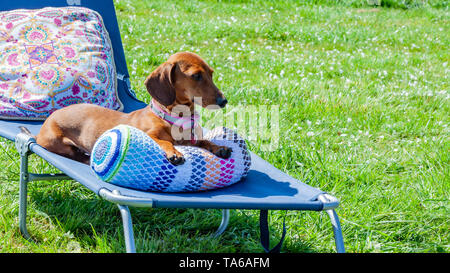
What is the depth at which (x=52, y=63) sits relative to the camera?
3467 mm

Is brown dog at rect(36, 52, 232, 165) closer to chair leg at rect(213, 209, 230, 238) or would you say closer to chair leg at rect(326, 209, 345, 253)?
chair leg at rect(213, 209, 230, 238)

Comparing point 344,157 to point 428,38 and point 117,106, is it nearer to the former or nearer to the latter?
point 117,106

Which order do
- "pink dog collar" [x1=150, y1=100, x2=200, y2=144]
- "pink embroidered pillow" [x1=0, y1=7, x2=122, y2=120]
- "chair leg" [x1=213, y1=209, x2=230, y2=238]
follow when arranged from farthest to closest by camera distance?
"pink embroidered pillow" [x1=0, y1=7, x2=122, y2=120], "chair leg" [x1=213, y1=209, x2=230, y2=238], "pink dog collar" [x1=150, y1=100, x2=200, y2=144]

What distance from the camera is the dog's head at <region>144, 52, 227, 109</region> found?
8.73 ft

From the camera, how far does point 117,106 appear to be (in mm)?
3648

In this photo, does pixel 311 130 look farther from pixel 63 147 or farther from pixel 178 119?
pixel 63 147

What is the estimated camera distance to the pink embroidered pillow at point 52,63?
332cm

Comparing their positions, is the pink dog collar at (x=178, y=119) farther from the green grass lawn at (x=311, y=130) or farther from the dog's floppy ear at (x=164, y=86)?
the green grass lawn at (x=311, y=130)

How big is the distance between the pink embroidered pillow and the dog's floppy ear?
3.05 feet

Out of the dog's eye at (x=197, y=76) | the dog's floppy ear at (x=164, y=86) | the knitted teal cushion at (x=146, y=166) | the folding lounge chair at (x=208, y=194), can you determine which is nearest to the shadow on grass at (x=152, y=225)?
the folding lounge chair at (x=208, y=194)

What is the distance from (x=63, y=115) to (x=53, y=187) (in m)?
0.59

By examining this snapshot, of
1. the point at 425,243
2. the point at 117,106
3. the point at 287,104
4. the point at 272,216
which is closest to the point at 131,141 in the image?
the point at 272,216

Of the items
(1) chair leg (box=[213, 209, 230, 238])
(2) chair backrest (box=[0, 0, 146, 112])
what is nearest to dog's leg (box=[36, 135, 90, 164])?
(1) chair leg (box=[213, 209, 230, 238])

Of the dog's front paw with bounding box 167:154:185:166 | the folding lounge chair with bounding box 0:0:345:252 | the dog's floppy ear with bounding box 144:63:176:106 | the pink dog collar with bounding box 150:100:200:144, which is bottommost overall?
the folding lounge chair with bounding box 0:0:345:252
